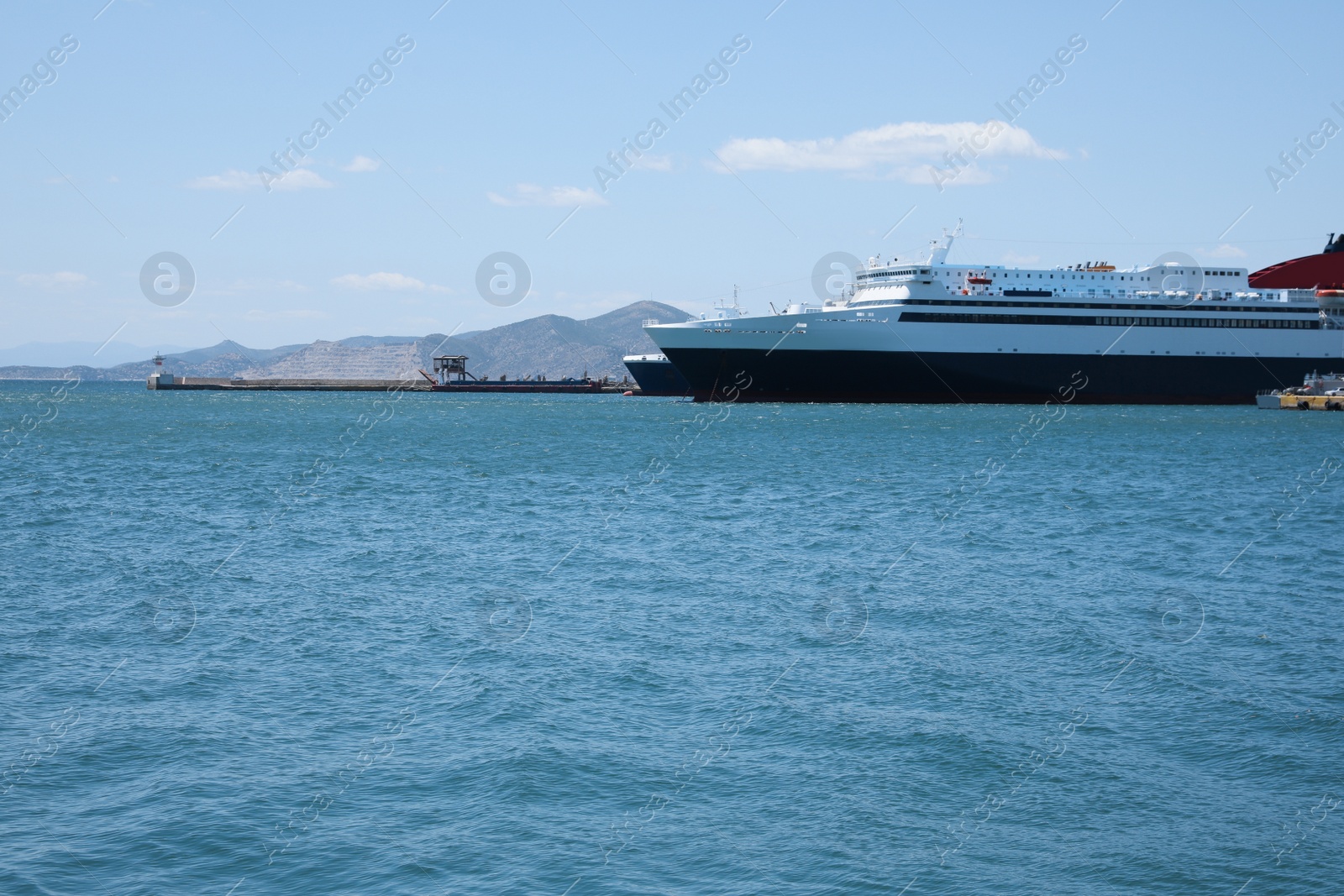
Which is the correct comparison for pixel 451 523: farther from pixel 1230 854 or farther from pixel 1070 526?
pixel 1230 854

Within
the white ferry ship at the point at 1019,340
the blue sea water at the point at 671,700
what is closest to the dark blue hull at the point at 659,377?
the white ferry ship at the point at 1019,340

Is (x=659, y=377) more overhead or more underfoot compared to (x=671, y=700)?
more overhead

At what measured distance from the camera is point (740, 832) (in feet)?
32.8

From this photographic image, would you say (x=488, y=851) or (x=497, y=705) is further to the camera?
(x=497, y=705)

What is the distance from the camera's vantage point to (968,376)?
9006 centimetres

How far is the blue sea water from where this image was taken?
9.53 meters

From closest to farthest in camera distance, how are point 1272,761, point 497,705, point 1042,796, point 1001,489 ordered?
point 1042,796, point 1272,761, point 497,705, point 1001,489

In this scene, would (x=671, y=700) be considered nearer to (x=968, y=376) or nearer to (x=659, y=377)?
(x=968, y=376)

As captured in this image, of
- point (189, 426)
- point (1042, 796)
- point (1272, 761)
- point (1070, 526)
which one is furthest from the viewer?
point (189, 426)

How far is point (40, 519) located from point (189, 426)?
53094mm

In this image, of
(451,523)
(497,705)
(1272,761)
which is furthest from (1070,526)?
(497,705)

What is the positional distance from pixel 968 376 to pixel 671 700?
80.4 metres

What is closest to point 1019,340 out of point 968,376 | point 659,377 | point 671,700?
point 968,376

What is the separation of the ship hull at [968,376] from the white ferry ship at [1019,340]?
103 millimetres
